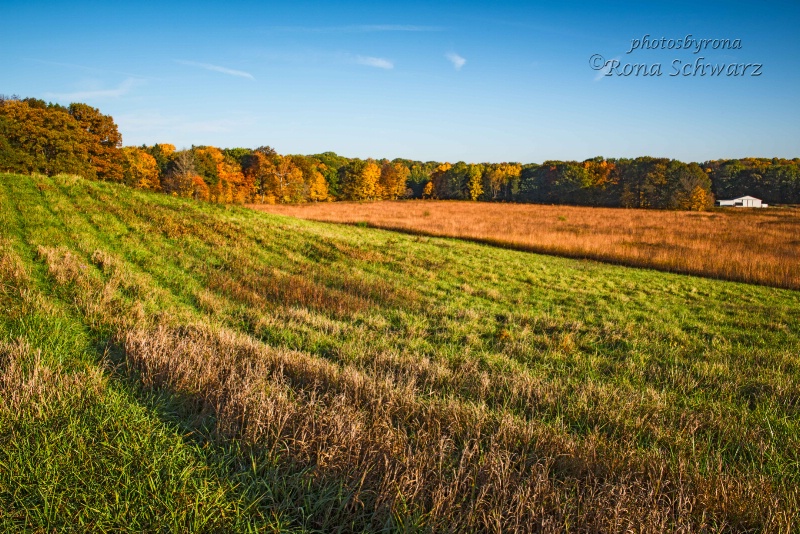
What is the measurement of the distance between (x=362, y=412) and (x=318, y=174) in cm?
9098

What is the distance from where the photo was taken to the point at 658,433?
358 cm

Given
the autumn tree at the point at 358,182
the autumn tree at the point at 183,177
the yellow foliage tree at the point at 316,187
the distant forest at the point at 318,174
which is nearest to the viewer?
the distant forest at the point at 318,174

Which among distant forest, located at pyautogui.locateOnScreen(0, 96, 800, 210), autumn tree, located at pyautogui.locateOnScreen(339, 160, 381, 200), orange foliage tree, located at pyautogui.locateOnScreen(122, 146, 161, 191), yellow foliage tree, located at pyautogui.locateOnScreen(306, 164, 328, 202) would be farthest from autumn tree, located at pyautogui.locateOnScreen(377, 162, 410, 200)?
orange foliage tree, located at pyautogui.locateOnScreen(122, 146, 161, 191)

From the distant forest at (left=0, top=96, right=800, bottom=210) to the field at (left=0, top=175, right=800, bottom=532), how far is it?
147ft

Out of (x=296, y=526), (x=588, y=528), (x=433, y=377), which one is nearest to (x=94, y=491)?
(x=296, y=526)

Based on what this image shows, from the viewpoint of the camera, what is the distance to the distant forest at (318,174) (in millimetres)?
42312

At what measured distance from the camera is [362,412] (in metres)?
3.38

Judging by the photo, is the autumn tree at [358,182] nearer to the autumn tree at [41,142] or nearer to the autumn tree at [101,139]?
the autumn tree at [101,139]

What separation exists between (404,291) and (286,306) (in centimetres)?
336

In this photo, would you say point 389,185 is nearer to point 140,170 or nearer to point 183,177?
point 183,177

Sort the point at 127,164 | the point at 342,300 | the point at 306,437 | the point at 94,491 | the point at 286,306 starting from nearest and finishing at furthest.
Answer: the point at 94,491 < the point at 306,437 < the point at 286,306 < the point at 342,300 < the point at 127,164

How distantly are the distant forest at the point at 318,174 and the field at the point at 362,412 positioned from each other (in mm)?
44948

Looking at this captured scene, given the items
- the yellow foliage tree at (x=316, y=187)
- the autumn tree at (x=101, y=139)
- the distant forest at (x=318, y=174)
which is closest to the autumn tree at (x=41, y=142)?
the distant forest at (x=318, y=174)

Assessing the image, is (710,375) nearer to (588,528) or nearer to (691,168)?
(588,528)
